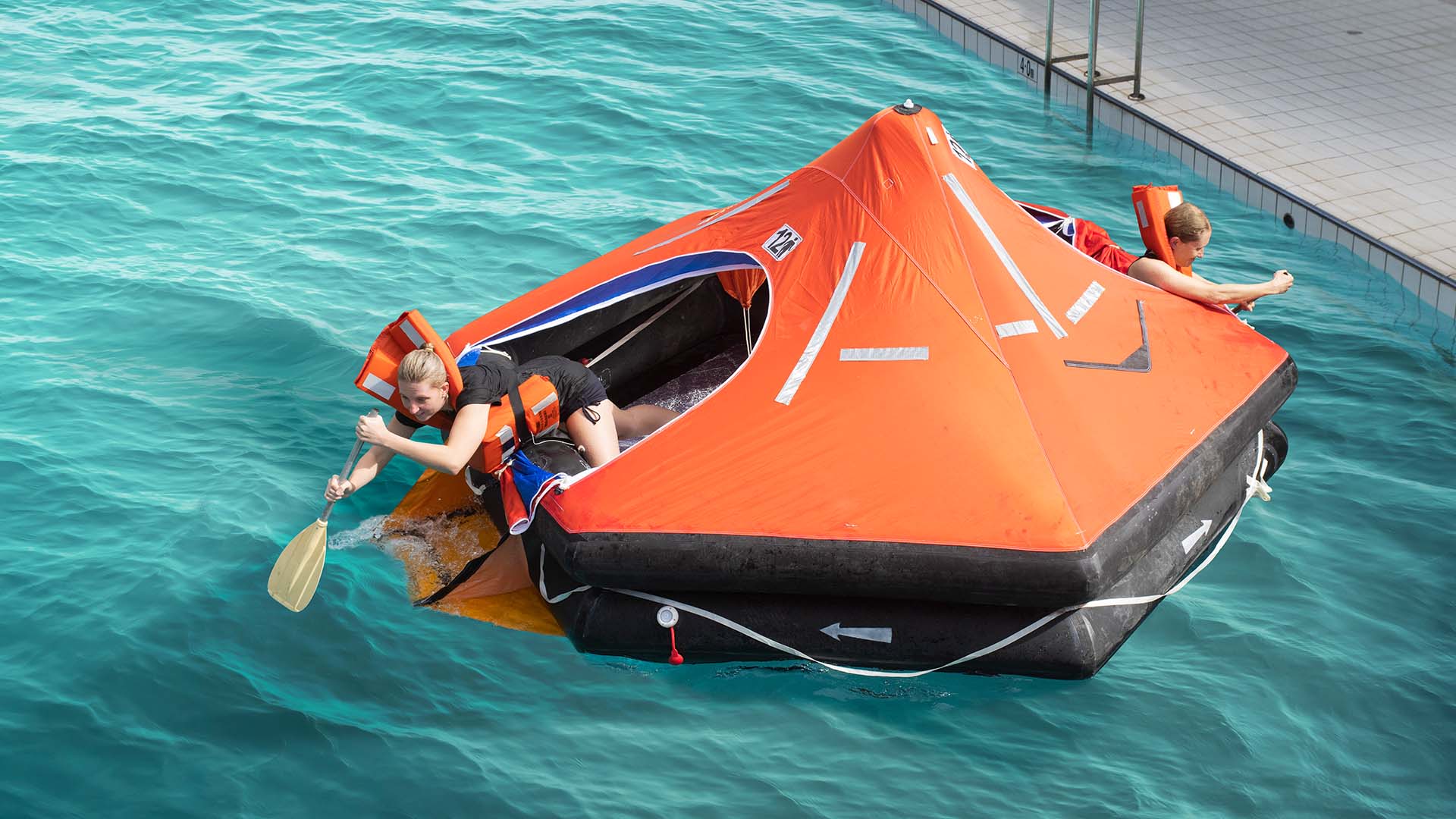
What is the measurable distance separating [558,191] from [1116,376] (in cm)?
520

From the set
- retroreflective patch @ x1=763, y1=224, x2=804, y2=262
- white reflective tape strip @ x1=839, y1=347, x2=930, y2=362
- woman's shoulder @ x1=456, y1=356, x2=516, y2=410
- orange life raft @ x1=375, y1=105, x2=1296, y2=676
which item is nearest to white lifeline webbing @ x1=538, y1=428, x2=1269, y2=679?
orange life raft @ x1=375, y1=105, x2=1296, y2=676

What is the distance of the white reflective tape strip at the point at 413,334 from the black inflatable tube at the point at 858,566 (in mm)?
902

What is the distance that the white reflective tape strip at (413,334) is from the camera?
4891mm

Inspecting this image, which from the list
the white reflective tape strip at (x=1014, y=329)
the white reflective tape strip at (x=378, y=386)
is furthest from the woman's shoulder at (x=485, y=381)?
the white reflective tape strip at (x=1014, y=329)

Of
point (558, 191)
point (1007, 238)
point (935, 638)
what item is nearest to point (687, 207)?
point (558, 191)

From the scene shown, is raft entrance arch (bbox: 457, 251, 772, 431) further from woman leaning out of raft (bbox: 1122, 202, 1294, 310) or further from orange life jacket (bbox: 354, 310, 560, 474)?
woman leaning out of raft (bbox: 1122, 202, 1294, 310)

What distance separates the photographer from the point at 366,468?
496 centimetres

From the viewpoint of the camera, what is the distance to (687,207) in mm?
8992

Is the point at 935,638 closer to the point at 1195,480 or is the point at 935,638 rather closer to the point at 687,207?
the point at 1195,480

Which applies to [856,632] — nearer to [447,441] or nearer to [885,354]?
[885,354]

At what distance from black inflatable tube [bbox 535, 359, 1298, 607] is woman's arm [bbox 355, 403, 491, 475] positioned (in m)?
0.48

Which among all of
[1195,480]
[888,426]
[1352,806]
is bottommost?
[1352,806]

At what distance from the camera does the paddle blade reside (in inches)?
193

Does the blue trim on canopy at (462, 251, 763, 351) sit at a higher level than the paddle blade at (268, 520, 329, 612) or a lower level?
higher
